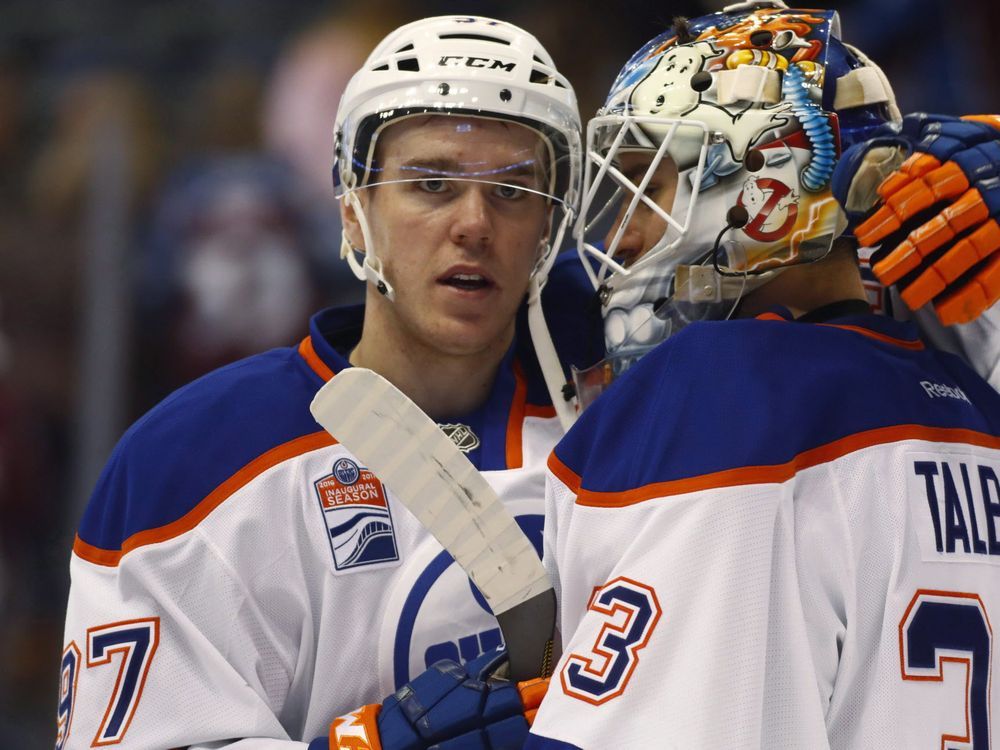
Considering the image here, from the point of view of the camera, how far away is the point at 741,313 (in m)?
2.09

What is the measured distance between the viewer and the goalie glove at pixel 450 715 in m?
1.87

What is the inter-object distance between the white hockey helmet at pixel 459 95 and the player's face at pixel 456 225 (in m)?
0.03

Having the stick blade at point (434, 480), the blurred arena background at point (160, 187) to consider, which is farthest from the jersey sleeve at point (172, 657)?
the blurred arena background at point (160, 187)

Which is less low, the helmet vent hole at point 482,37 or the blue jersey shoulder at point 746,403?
the helmet vent hole at point 482,37

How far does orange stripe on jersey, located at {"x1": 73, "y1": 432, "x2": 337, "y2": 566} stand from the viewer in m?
2.16

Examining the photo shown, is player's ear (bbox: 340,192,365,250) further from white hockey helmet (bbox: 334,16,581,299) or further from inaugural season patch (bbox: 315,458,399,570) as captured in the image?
inaugural season patch (bbox: 315,458,399,570)

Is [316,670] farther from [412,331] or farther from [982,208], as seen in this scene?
[982,208]

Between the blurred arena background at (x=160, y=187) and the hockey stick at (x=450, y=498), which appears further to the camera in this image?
the blurred arena background at (x=160, y=187)

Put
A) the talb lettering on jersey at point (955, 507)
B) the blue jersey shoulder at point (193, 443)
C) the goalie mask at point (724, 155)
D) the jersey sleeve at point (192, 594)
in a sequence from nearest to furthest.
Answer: the talb lettering on jersey at point (955, 507)
the goalie mask at point (724, 155)
the jersey sleeve at point (192, 594)
the blue jersey shoulder at point (193, 443)

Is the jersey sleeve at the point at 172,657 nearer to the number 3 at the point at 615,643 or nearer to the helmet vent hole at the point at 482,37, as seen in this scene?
the number 3 at the point at 615,643

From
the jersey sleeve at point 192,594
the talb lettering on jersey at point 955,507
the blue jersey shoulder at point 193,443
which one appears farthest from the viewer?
the blue jersey shoulder at point 193,443

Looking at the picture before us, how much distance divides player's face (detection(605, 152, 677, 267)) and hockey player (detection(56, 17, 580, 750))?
30cm

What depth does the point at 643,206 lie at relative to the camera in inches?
83.6

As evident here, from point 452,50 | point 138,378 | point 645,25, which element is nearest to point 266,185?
point 138,378
